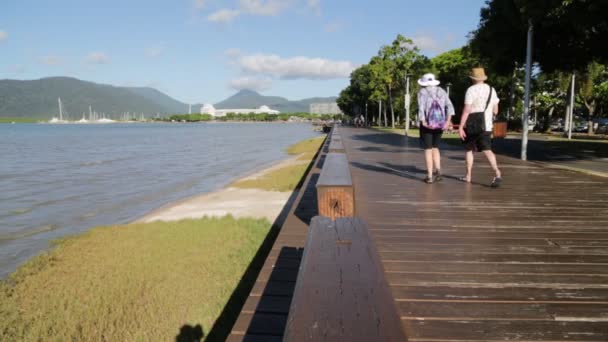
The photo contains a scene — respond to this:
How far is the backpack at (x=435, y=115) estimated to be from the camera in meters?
7.16

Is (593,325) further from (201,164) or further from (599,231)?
(201,164)

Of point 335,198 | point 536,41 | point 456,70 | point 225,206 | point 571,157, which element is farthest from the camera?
point 456,70

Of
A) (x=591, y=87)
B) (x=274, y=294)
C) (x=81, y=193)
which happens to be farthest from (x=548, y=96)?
(x=274, y=294)

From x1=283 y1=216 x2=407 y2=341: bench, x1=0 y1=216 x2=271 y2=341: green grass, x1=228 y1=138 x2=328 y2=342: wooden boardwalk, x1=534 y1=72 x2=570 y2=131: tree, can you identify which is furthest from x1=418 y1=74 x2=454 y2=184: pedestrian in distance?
x1=534 y1=72 x2=570 y2=131: tree

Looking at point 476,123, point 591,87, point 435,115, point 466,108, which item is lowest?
point 476,123

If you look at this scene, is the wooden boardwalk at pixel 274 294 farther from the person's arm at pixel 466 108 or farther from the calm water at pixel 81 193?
the calm water at pixel 81 193

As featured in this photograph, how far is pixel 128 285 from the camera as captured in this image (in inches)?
248

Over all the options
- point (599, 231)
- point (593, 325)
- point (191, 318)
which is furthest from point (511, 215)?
point (191, 318)

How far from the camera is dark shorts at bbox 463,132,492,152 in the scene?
23.7 ft

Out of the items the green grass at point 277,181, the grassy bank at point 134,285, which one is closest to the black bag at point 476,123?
the grassy bank at point 134,285

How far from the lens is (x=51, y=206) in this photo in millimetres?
13891

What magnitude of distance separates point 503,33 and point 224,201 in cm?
1253

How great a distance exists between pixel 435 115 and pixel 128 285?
5.30 m

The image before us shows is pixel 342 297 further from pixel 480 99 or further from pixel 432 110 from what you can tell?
pixel 480 99
